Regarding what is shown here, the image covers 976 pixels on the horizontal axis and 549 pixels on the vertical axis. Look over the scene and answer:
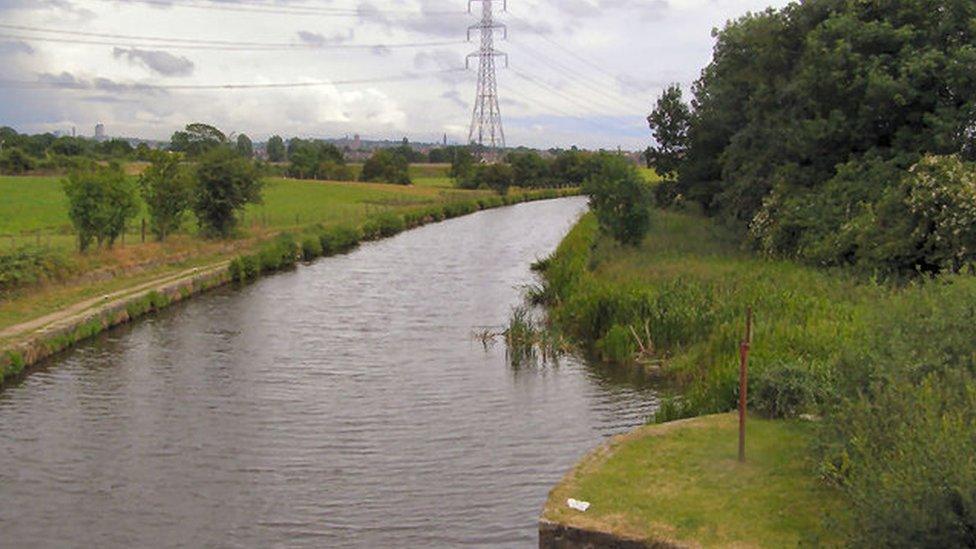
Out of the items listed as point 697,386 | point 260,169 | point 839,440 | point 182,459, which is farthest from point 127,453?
point 260,169

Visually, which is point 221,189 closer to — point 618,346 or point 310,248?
point 310,248

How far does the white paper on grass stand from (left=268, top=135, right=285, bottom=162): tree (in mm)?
180880

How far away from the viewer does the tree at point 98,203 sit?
3238cm

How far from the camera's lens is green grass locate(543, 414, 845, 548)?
33.6ft

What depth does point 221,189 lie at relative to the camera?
43.5 metres

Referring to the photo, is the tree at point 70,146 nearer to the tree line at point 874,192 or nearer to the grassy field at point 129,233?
the grassy field at point 129,233

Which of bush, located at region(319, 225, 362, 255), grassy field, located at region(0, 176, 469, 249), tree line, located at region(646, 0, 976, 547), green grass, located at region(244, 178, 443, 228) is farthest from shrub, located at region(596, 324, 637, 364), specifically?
green grass, located at region(244, 178, 443, 228)

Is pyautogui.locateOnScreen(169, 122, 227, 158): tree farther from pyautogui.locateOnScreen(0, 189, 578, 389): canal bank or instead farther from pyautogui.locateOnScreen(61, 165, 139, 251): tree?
pyautogui.locateOnScreen(61, 165, 139, 251): tree

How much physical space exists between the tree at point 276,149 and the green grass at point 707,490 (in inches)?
7054

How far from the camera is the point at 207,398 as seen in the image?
19.5 meters

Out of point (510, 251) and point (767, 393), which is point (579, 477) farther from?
point (510, 251)

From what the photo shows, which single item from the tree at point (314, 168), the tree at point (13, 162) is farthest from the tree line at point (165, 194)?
the tree at point (314, 168)

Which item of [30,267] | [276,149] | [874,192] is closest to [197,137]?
[30,267]

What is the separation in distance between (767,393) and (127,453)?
10587 mm
